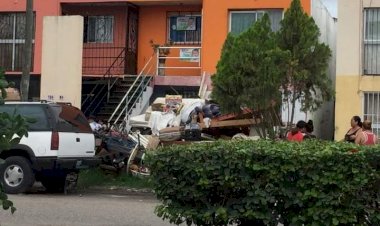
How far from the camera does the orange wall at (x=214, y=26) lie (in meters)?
19.9

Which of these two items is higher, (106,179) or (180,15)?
(180,15)

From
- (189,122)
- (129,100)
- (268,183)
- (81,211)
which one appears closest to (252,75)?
(189,122)

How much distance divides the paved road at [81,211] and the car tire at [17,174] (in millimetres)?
225

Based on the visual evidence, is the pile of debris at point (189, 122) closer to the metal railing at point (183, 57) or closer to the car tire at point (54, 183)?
the car tire at point (54, 183)

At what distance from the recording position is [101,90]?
21719 millimetres

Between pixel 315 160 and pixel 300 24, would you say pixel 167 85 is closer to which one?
pixel 300 24

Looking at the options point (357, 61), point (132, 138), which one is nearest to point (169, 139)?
point (132, 138)

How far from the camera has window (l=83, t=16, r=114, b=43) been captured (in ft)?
73.8

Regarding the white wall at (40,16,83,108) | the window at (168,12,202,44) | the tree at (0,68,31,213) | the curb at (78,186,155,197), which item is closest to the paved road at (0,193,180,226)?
the curb at (78,186,155,197)

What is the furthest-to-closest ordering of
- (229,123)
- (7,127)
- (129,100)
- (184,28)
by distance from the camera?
(184,28) < (129,100) < (229,123) < (7,127)

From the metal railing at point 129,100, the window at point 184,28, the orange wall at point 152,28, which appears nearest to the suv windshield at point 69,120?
the metal railing at point 129,100

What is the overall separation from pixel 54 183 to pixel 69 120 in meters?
1.89

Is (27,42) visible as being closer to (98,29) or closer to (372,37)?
(98,29)

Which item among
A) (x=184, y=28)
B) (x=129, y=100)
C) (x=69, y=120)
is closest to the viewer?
(x=69, y=120)
